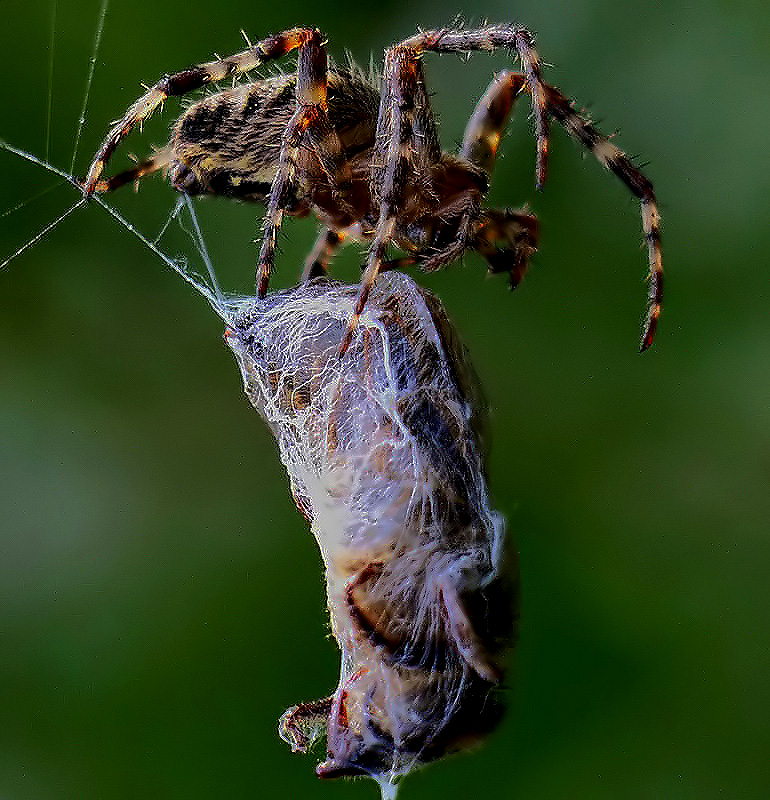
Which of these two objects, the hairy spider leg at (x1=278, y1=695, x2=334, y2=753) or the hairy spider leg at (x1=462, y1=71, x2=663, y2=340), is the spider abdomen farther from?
the hairy spider leg at (x1=278, y1=695, x2=334, y2=753)

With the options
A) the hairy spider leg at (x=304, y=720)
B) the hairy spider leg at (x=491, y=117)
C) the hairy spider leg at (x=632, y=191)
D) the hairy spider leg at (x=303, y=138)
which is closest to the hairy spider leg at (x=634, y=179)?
the hairy spider leg at (x=632, y=191)

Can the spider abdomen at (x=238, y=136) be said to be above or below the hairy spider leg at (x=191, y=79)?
below

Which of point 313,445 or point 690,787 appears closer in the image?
point 313,445

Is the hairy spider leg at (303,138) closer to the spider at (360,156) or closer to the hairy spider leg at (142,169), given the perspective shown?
the spider at (360,156)

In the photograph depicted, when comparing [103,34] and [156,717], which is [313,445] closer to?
[156,717]

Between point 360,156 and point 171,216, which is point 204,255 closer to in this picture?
point 171,216

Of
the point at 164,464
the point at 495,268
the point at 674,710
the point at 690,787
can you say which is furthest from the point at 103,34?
the point at 690,787

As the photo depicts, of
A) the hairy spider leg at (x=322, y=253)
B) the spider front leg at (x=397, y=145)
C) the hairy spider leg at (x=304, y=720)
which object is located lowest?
the hairy spider leg at (x=304, y=720)
